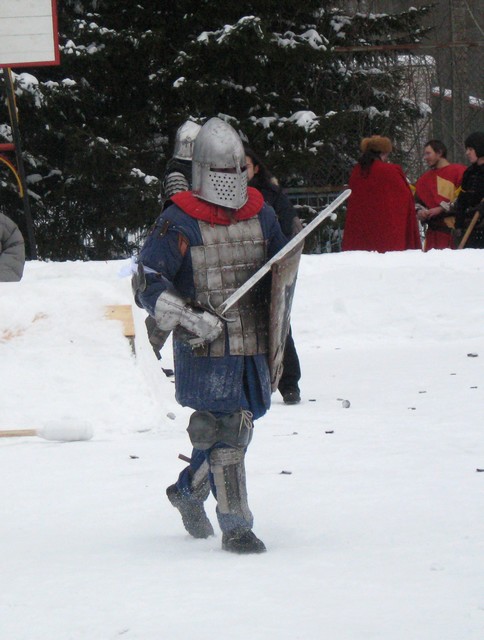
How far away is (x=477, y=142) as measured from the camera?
1103 centimetres

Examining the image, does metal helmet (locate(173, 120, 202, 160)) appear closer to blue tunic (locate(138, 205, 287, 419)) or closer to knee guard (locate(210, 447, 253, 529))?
blue tunic (locate(138, 205, 287, 419))

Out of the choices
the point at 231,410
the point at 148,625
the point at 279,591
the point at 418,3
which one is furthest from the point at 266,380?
the point at 418,3

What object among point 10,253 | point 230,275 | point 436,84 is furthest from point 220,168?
point 436,84

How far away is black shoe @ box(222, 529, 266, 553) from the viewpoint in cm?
423

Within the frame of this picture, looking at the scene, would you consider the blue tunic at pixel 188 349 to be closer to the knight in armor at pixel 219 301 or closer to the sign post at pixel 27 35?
the knight in armor at pixel 219 301

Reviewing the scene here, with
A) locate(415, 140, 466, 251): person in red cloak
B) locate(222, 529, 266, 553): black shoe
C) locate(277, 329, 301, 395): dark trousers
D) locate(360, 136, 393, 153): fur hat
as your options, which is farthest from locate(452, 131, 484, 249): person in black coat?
locate(222, 529, 266, 553): black shoe

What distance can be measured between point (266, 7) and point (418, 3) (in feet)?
7.45

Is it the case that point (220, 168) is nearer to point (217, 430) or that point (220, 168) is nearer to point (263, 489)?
point (217, 430)

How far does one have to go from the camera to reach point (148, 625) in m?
3.39

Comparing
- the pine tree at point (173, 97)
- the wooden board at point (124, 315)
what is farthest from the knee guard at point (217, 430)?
the pine tree at point (173, 97)

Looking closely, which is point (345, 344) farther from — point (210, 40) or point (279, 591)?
point (279, 591)

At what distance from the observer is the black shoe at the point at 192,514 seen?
14.8 ft

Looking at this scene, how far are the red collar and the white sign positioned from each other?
8.40 metres

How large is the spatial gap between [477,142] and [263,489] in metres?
6.39
